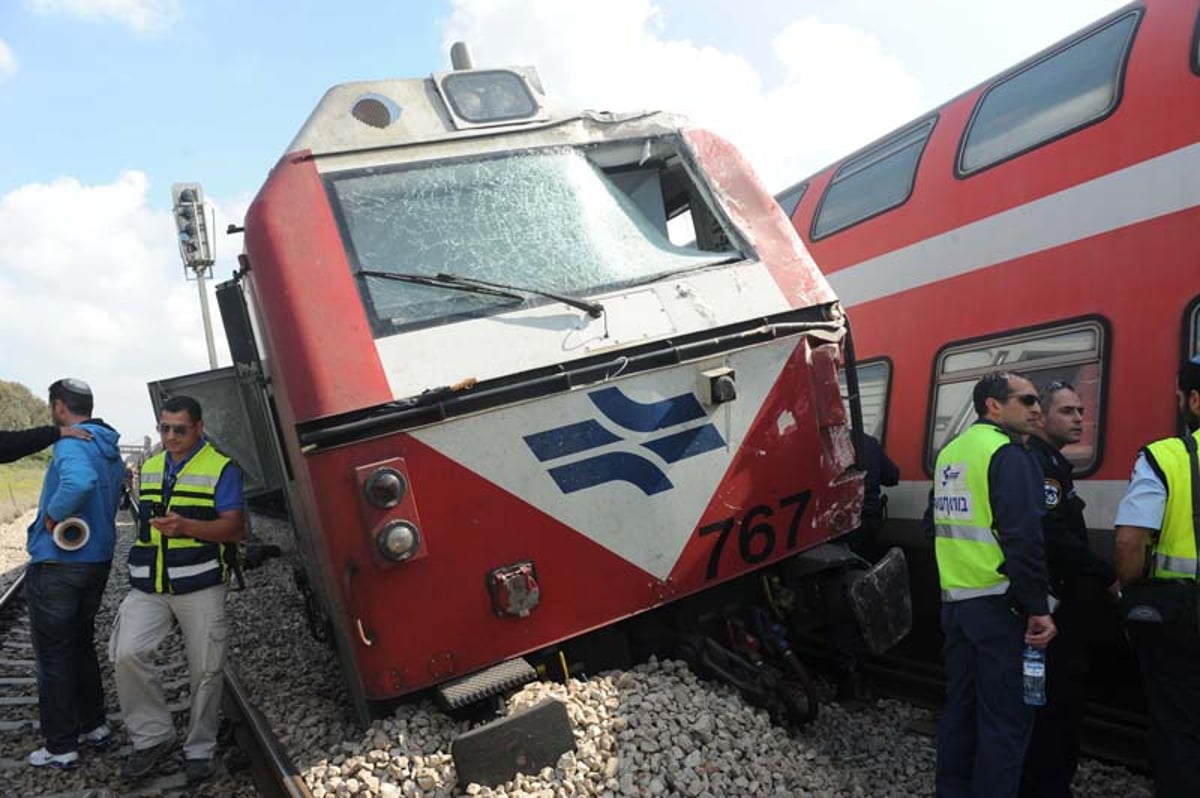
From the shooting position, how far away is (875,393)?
6.43 meters

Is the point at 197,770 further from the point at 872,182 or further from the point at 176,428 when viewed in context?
the point at 872,182

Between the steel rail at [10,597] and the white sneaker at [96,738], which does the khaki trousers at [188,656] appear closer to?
the white sneaker at [96,738]

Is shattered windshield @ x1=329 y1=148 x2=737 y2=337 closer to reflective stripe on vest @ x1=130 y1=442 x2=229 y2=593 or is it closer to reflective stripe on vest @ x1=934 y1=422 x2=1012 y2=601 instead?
reflective stripe on vest @ x1=934 y1=422 x2=1012 y2=601

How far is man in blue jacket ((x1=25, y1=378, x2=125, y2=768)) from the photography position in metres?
4.80

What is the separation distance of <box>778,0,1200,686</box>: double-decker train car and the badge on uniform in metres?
0.93

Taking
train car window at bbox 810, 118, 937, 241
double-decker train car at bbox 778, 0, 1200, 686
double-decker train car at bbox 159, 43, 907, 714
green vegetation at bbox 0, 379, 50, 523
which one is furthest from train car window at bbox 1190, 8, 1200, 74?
green vegetation at bbox 0, 379, 50, 523

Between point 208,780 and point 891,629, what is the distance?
331 cm

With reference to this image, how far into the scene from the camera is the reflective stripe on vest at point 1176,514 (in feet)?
10.7

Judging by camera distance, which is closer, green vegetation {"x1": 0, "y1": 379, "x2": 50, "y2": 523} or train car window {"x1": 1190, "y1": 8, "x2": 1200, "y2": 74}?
train car window {"x1": 1190, "y1": 8, "x2": 1200, "y2": 74}

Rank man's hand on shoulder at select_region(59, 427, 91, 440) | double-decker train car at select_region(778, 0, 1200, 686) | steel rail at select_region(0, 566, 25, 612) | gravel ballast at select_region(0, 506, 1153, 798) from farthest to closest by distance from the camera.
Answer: steel rail at select_region(0, 566, 25, 612) → man's hand on shoulder at select_region(59, 427, 91, 440) → double-decker train car at select_region(778, 0, 1200, 686) → gravel ballast at select_region(0, 506, 1153, 798)

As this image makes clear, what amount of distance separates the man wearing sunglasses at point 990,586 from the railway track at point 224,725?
2541 millimetres

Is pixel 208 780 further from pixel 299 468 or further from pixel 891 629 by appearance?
pixel 891 629

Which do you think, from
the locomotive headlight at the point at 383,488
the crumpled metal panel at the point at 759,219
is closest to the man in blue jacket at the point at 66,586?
the locomotive headlight at the point at 383,488

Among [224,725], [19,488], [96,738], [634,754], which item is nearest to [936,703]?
[634,754]
